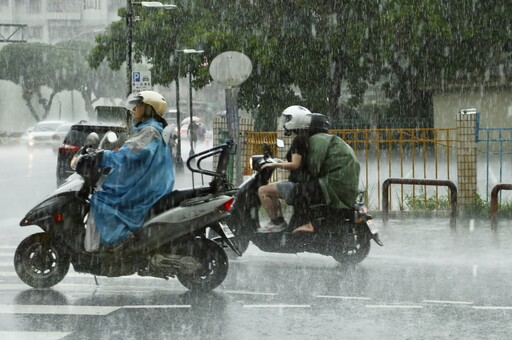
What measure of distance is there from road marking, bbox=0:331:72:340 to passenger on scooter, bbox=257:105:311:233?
3758 millimetres

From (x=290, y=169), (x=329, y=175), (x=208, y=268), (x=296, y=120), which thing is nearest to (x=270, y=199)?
(x=290, y=169)

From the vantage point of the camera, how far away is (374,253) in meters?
11.8

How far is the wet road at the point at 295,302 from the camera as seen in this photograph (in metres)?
7.19

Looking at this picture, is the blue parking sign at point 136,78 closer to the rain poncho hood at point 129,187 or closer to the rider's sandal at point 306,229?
the rider's sandal at point 306,229

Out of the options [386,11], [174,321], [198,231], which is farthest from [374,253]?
[386,11]

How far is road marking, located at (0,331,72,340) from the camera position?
6.98 meters

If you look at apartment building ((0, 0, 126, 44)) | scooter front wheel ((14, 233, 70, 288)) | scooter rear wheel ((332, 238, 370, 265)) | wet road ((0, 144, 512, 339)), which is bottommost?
wet road ((0, 144, 512, 339))

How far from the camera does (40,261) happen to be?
29.1ft

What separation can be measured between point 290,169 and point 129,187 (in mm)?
2317

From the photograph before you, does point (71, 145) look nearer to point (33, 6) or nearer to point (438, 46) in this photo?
point (438, 46)

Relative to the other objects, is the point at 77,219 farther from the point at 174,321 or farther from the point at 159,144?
the point at 174,321

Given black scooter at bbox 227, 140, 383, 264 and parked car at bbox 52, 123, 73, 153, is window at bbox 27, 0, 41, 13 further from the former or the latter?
black scooter at bbox 227, 140, 383, 264

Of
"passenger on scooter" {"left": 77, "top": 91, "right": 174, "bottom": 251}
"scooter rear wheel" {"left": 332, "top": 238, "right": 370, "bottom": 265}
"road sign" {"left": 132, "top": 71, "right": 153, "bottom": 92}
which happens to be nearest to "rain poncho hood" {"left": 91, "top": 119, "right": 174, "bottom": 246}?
"passenger on scooter" {"left": 77, "top": 91, "right": 174, "bottom": 251}

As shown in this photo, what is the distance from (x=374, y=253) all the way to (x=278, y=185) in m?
1.87
